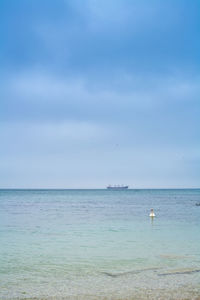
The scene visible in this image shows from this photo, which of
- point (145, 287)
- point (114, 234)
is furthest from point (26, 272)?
point (114, 234)

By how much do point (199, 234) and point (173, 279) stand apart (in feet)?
48.1

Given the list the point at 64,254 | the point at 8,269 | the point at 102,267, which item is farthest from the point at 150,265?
the point at 8,269

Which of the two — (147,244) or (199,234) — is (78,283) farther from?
(199,234)

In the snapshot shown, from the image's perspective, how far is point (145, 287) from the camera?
1171 cm

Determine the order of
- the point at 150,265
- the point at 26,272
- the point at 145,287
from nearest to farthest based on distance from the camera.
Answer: the point at 145,287 < the point at 26,272 < the point at 150,265

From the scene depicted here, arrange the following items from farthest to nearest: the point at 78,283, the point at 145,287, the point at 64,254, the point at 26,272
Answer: the point at 64,254, the point at 26,272, the point at 78,283, the point at 145,287

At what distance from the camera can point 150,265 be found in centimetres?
1555

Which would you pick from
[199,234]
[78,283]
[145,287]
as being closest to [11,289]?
[78,283]

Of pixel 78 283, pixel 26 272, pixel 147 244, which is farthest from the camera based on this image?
pixel 147 244

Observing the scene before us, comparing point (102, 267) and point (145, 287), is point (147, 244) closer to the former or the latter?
point (102, 267)

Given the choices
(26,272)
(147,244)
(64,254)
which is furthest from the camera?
(147,244)

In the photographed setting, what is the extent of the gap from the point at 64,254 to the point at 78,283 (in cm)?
616

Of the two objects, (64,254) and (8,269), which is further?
(64,254)

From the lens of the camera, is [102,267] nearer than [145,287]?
No
